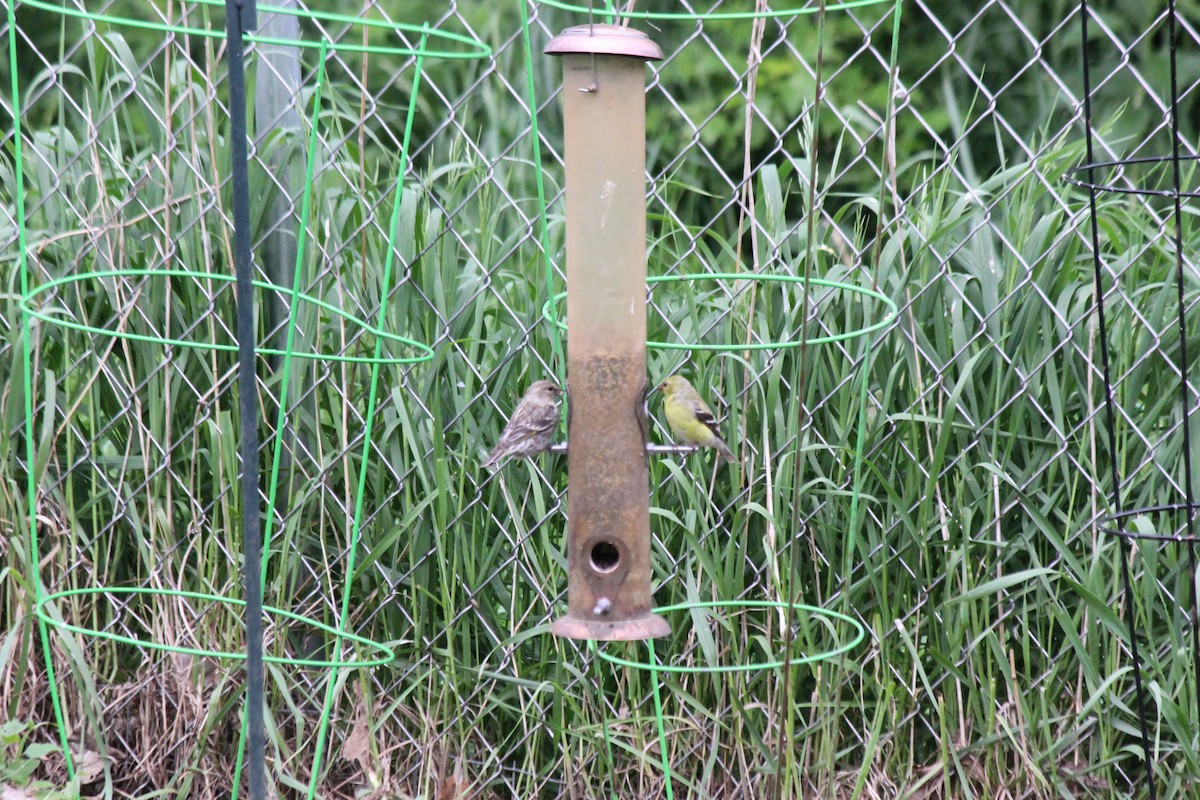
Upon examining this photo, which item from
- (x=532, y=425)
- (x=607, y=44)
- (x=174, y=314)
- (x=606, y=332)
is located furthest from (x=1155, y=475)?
(x=174, y=314)

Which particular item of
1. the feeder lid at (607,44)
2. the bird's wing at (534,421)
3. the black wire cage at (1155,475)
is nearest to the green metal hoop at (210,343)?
the bird's wing at (534,421)

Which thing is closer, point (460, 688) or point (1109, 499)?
point (1109, 499)

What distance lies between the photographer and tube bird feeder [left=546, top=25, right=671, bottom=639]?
255cm

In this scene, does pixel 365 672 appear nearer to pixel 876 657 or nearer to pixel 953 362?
pixel 876 657

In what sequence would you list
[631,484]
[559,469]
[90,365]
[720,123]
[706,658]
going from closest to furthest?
[631,484] < [706,658] < [559,469] < [90,365] < [720,123]

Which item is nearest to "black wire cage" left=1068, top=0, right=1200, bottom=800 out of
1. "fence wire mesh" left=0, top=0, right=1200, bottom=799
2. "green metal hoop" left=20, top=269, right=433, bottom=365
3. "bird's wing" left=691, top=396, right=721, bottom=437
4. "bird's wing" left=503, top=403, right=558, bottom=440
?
"fence wire mesh" left=0, top=0, right=1200, bottom=799

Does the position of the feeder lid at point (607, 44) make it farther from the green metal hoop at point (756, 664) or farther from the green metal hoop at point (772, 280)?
the green metal hoop at point (756, 664)

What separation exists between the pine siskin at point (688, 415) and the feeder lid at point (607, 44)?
74 cm

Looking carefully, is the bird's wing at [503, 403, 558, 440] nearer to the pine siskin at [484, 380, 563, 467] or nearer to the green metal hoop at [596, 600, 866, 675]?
the pine siskin at [484, 380, 563, 467]

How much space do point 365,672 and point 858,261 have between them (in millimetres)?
1416

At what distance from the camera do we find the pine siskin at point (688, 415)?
288 cm

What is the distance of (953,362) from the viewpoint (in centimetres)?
296

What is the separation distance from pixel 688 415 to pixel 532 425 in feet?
1.17

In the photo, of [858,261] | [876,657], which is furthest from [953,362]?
[876,657]
